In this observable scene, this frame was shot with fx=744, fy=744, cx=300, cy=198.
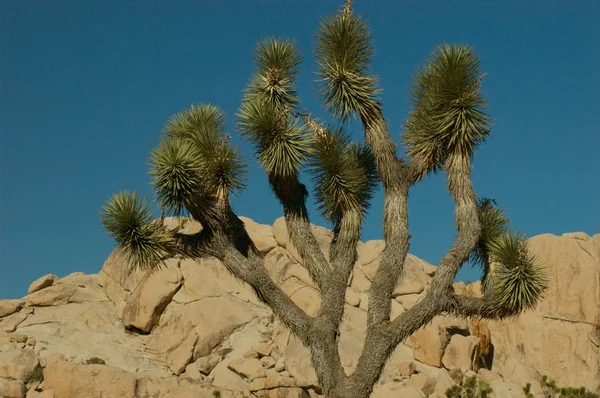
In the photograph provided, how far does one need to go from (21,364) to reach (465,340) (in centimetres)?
1287

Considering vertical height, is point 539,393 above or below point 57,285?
below

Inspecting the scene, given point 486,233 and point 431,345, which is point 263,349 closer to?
point 431,345

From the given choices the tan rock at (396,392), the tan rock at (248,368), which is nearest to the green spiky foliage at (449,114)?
the tan rock at (396,392)

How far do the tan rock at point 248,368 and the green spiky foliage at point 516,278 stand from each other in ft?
35.9

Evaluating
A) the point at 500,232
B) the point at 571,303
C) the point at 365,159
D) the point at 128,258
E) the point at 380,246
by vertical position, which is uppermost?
the point at 380,246

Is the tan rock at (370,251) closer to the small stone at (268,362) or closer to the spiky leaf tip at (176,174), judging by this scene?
the small stone at (268,362)

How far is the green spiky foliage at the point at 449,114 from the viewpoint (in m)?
12.2

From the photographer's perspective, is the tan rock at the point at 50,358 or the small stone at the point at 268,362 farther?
the small stone at the point at 268,362

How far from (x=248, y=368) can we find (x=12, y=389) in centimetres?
638

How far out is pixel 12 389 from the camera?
18.8 m

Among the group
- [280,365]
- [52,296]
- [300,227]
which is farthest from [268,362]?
[300,227]

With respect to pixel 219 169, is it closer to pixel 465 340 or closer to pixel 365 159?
pixel 365 159

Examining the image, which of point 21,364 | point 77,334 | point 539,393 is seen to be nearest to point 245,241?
point 21,364

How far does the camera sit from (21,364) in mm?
19859
